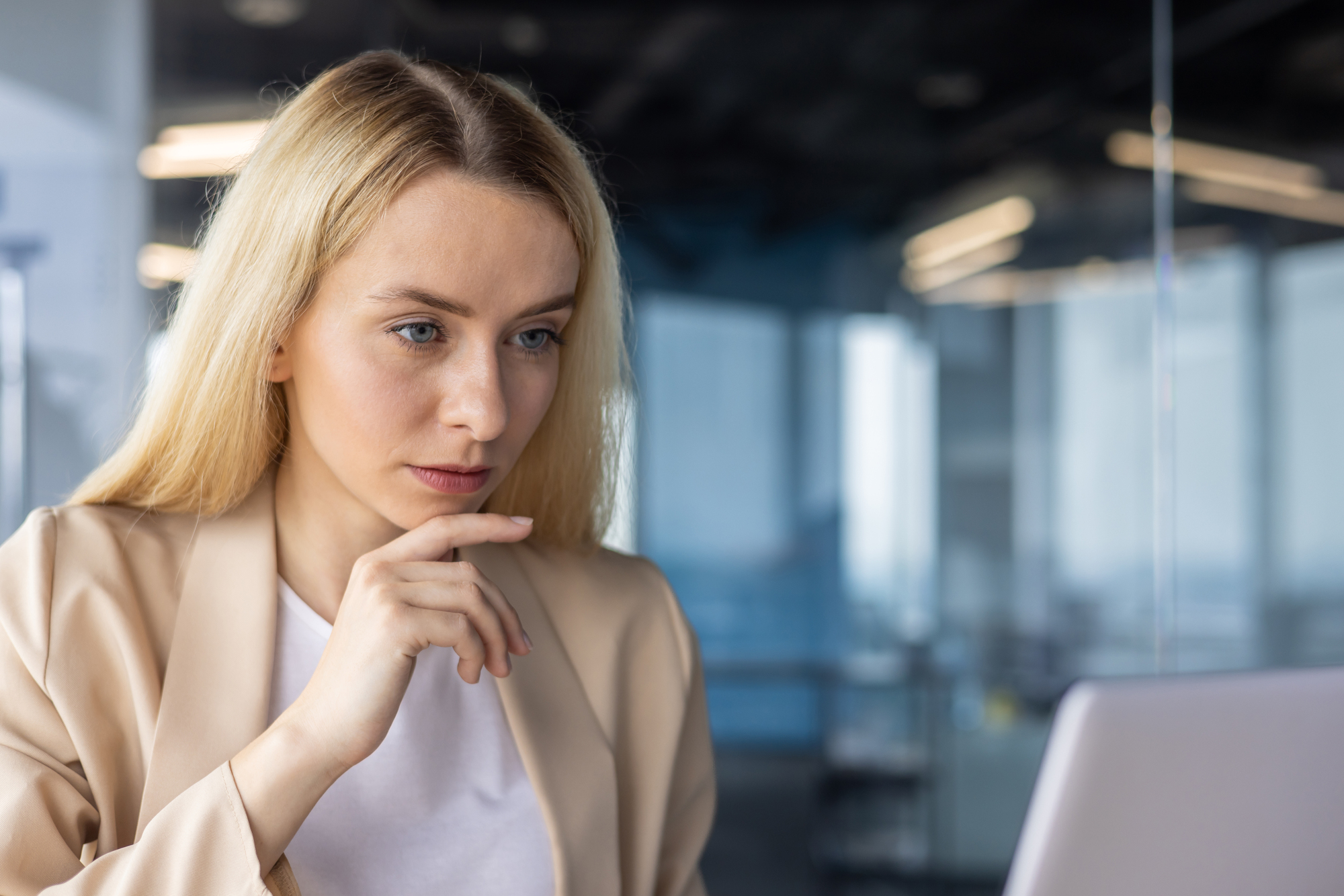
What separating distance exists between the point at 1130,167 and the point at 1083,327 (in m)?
0.86

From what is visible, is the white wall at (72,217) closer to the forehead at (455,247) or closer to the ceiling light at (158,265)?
the ceiling light at (158,265)

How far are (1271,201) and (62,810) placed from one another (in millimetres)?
4571

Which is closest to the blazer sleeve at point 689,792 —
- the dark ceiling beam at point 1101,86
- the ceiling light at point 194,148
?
the ceiling light at point 194,148

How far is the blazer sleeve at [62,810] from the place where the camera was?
82 centimetres

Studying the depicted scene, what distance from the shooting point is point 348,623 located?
0.88 meters

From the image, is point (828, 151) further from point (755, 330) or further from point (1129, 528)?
point (1129, 528)

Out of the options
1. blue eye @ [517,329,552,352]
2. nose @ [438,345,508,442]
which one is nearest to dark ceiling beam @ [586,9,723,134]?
blue eye @ [517,329,552,352]

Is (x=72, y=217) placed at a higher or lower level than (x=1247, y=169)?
lower

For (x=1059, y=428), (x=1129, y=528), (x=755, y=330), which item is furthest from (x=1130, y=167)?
(x=755, y=330)

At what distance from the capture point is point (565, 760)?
112 cm

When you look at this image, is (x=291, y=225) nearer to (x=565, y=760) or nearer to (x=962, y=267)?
(x=565, y=760)

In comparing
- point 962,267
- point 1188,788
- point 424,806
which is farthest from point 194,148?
point 962,267

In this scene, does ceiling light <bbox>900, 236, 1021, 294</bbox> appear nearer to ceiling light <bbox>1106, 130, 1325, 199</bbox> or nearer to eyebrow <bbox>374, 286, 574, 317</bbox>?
ceiling light <bbox>1106, 130, 1325, 199</bbox>

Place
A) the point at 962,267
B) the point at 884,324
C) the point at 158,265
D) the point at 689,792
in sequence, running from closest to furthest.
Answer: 1. the point at 689,792
2. the point at 158,265
3. the point at 962,267
4. the point at 884,324
